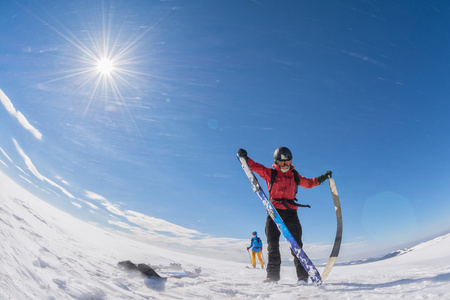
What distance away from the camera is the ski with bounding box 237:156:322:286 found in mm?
3994

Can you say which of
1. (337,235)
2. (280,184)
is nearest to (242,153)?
(280,184)

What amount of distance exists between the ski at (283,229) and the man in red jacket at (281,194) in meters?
0.17

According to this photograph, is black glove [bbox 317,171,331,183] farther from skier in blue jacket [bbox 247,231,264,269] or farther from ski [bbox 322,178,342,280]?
skier in blue jacket [bbox 247,231,264,269]

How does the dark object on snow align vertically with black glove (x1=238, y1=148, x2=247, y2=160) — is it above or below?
below

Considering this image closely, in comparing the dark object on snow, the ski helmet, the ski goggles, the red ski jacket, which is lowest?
the dark object on snow

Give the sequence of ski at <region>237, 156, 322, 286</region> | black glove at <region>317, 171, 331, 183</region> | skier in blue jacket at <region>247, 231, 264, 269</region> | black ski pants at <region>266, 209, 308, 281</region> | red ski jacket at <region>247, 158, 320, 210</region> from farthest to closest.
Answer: skier in blue jacket at <region>247, 231, 264, 269</region> → black glove at <region>317, 171, 331, 183</region> → red ski jacket at <region>247, 158, 320, 210</region> → black ski pants at <region>266, 209, 308, 281</region> → ski at <region>237, 156, 322, 286</region>

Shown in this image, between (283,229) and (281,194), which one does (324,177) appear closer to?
(281,194)

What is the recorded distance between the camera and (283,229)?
4465 mm

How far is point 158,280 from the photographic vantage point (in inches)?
140

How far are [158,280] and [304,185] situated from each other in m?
3.85

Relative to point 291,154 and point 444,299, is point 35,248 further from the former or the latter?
point 291,154

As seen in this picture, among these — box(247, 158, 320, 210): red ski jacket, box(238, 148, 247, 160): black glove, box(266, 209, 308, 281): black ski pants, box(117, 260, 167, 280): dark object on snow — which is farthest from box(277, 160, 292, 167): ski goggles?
box(117, 260, 167, 280): dark object on snow

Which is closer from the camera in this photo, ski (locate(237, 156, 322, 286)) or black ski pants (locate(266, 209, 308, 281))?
ski (locate(237, 156, 322, 286))

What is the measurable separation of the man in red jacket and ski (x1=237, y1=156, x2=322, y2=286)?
0.55 feet
